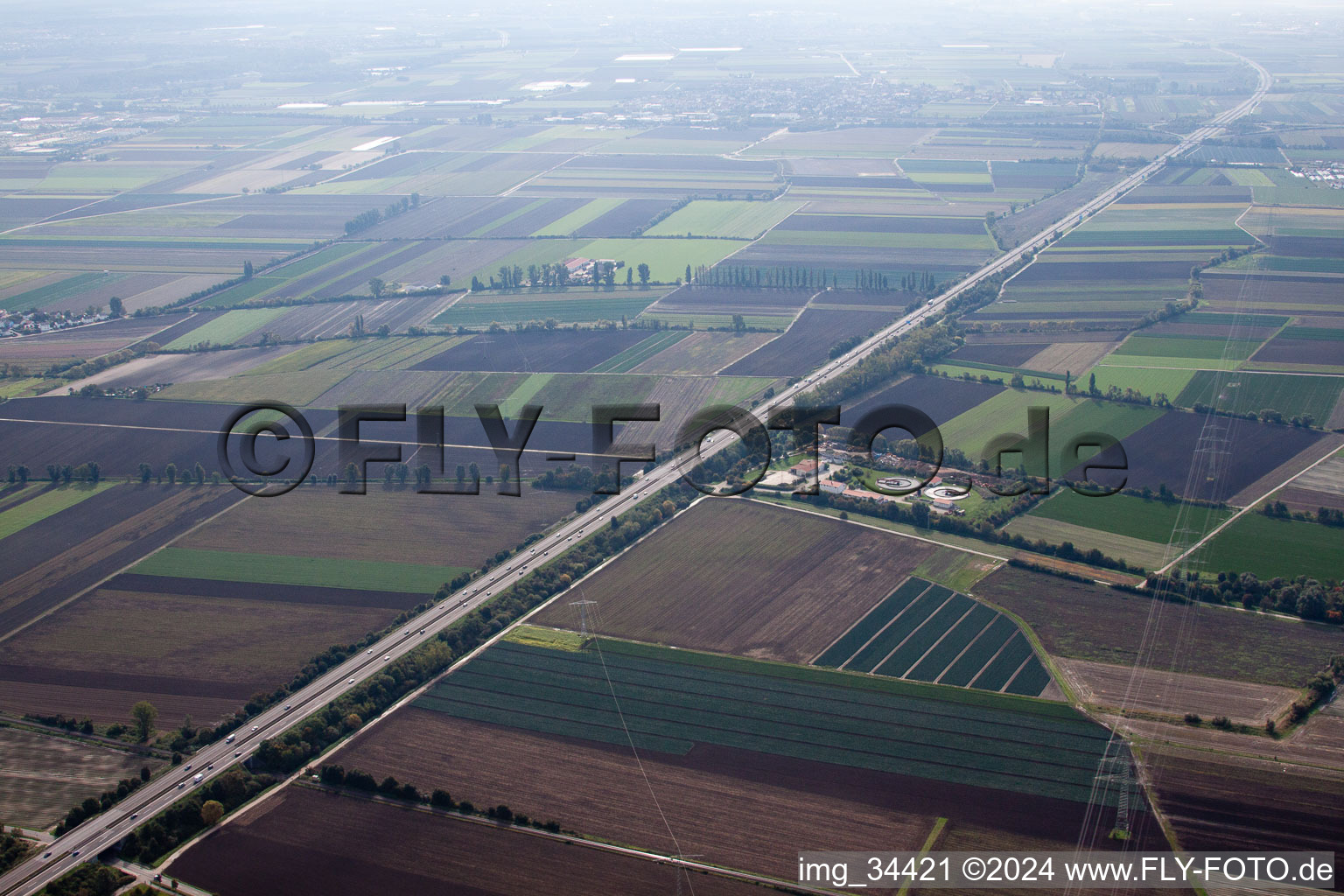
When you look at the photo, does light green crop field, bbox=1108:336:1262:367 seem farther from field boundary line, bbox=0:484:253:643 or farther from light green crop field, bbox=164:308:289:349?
light green crop field, bbox=164:308:289:349

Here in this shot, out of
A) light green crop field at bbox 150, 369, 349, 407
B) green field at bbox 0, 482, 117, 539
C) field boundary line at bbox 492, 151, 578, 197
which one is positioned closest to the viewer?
green field at bbox 0, 482, 117, 539

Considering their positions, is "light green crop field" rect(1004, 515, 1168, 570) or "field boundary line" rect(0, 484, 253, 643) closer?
"field boundary line" rect(0, 484, 253, 643)

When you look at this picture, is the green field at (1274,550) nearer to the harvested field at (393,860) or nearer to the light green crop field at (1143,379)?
the light green crop field at (1143,379)

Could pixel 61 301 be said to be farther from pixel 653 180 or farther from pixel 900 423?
pixel 900 423

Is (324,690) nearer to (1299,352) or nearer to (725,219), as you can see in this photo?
(1299,352)

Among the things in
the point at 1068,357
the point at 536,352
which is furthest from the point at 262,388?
the point at 1068,357

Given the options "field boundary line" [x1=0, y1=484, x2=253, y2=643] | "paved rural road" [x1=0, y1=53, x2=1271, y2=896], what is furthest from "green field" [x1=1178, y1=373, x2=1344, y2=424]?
"field boundary line" [x1=0, y1=484, x2=253, y2=643]
